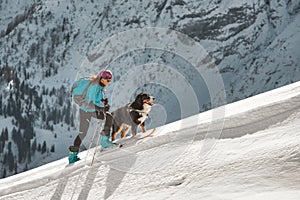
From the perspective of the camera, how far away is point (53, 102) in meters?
53.4

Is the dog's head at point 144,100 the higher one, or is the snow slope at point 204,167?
the dog's head at point 144,100

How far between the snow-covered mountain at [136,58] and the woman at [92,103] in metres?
38.9

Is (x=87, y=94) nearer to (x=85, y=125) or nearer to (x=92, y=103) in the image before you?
(x=92, y=103)

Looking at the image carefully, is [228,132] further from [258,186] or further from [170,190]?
[258,186]

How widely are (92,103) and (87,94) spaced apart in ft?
0.49

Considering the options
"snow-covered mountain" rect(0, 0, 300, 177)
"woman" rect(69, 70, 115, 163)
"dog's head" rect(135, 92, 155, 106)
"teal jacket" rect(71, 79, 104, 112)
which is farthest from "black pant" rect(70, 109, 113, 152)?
"snow-covered mountain" rect(0, 0, 300, 177)

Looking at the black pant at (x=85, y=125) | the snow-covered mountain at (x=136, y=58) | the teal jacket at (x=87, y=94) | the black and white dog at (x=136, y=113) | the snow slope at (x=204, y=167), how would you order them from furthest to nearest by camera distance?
the snow-covered mountain at (x=136, y=58)
the black and white dog at (x=136, y=113)
the black pant at (x=85, y=125)
the teal jacket at (x=87, y=94)
the snow slope at (x=204, y=167)

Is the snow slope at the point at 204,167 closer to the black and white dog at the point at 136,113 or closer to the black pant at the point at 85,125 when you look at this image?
the black pant at the point at 85,125

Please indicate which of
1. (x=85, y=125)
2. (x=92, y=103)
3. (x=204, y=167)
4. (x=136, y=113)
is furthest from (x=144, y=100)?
(x=204, y=167)

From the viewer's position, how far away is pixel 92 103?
5410 mm

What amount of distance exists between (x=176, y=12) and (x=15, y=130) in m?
27.9


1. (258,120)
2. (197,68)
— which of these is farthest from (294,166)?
(197,68)

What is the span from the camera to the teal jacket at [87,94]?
539 centimetres

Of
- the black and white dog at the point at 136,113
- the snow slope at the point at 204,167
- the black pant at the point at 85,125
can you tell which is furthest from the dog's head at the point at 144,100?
the snow slope at the point at 204,167
